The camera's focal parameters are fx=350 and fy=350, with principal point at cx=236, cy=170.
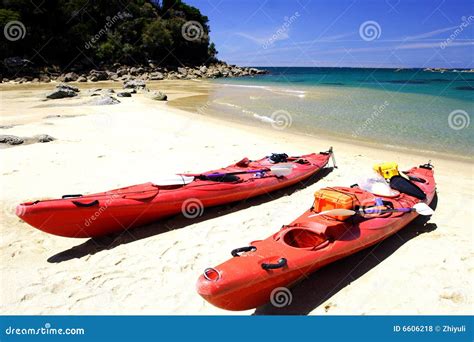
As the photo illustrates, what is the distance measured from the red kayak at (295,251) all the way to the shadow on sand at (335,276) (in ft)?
0.58

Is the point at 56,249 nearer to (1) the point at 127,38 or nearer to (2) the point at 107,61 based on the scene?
(2) the point at 107,61

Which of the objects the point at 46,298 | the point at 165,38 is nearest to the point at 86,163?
the point at 46,298

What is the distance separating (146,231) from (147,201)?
1.37ft

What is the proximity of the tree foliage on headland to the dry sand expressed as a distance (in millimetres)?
29009

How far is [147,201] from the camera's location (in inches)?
187

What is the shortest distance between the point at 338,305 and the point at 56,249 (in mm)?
3366

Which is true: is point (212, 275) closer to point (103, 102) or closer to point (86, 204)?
point (86, 204)

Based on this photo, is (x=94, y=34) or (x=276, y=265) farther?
(x=94, y=34)

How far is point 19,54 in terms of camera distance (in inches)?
1341

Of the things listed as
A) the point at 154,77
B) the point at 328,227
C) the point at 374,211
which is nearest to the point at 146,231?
the point at 328,227

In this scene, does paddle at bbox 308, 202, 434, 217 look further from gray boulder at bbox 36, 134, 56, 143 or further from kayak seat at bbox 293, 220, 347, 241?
gray boulder at bbox 36, 134, 56, 143

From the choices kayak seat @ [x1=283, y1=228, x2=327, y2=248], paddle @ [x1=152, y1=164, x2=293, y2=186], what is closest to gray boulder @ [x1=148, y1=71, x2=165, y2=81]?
A: paddle @ [x1=152, y1=164, x2=293, y2=186]

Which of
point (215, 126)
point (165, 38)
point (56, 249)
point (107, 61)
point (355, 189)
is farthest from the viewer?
point (165, 38)

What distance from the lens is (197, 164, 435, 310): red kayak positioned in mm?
3062
